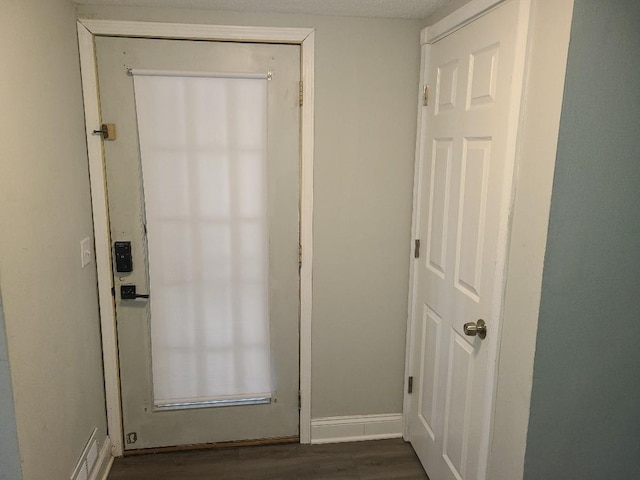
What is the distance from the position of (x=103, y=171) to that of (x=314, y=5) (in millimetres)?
1227

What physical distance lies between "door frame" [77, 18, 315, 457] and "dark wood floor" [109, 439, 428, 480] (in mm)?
204

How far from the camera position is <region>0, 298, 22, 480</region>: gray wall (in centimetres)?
142

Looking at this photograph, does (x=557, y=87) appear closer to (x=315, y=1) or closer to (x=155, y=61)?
(x=315, y=1)

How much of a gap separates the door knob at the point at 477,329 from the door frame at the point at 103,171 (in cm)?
92

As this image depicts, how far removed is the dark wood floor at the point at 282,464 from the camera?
7.68 feet

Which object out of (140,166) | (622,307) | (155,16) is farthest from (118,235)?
(622,307)

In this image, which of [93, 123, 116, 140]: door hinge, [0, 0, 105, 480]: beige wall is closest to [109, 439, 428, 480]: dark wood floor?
[0, 0, 105, 480]: beige wall

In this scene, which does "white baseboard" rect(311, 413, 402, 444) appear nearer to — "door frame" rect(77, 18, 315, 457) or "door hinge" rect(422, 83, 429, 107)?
"door frame" rect(77, 18, 315, 457)

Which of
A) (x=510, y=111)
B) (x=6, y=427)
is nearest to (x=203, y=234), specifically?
(x=6, y=427)

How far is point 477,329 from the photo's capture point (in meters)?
1.71

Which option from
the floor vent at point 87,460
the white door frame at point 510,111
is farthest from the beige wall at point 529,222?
the floor vent at point 87,460

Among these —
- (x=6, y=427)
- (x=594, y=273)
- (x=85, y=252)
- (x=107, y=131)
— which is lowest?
(x=6, y=427)

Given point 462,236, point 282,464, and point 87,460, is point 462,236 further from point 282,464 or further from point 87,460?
point 87,460

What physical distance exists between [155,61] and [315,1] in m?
0.77
